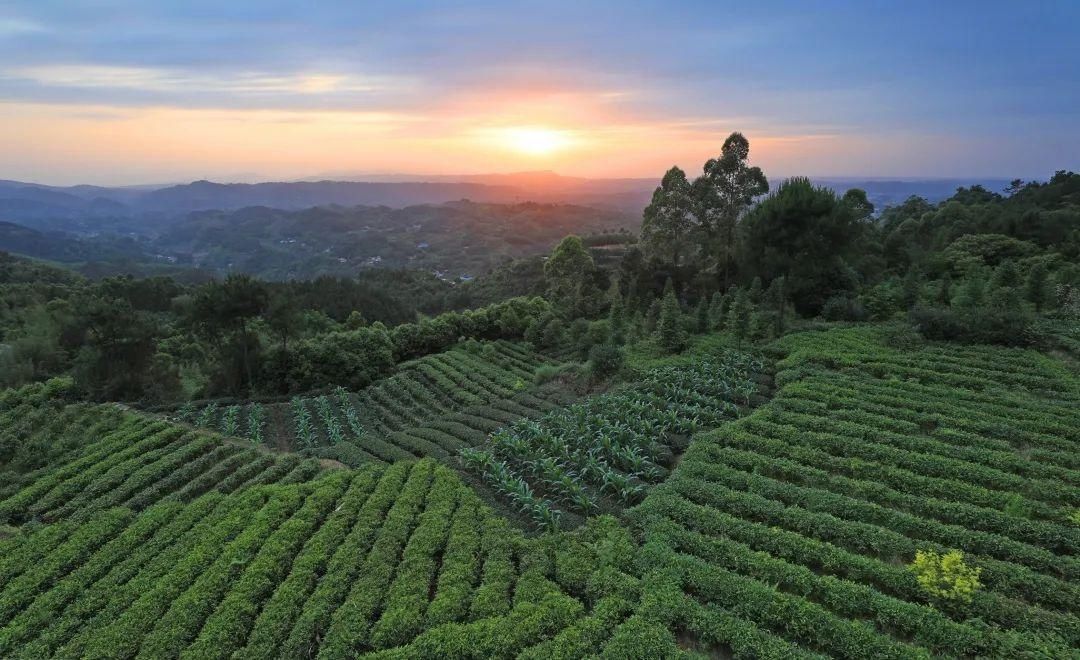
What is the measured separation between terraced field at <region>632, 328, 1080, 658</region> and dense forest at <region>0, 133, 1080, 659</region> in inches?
2.7

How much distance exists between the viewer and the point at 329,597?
11641 mm

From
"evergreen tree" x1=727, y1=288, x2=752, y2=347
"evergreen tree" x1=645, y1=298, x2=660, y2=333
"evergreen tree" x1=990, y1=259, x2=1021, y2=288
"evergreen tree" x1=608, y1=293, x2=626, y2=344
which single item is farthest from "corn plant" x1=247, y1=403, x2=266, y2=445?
"evergreen tree" x1=990, y1=259, x2=1021, y2=288

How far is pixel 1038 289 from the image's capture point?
88.5 ft

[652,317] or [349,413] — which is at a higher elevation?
[652,317]

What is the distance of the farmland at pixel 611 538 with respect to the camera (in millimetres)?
10125

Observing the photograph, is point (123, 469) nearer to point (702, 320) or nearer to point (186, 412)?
point (186, 412)

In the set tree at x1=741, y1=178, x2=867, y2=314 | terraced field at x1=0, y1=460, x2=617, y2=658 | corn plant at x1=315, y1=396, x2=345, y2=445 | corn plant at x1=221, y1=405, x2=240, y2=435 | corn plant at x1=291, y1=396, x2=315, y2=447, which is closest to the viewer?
terraced field at x1=0, y1=460, x2=617, y2=658

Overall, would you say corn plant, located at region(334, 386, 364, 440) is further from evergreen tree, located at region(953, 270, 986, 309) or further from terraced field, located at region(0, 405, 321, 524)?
evergreen tree, located at region(953, 270, 986, 309)

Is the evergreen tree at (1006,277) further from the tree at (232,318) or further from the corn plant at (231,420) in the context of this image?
the tree at (232,318)

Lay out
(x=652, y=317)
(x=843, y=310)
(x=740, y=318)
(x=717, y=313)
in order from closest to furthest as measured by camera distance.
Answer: (x=740, y=318)
(x=843, y=310)
(x=717, y=313)
(x=652, y=317)

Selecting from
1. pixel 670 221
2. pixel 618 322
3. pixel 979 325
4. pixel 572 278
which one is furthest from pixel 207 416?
pixel 979 325

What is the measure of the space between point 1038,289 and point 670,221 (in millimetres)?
21536

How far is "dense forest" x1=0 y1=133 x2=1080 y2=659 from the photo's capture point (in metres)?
10.5

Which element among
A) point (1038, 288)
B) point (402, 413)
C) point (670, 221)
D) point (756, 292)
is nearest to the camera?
point (402, 413)
